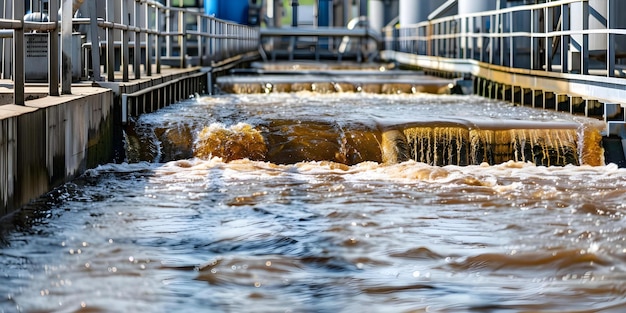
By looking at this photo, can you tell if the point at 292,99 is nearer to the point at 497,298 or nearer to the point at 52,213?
the point at 52,213

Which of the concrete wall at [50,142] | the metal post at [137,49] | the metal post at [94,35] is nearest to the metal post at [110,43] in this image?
the metal post at [94,35]

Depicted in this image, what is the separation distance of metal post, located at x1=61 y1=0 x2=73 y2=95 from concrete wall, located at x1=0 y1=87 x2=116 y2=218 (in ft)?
0.47

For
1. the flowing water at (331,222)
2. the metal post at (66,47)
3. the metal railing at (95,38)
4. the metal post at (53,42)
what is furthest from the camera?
the metal post at (66,47)

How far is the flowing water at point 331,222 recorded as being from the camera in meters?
5.39

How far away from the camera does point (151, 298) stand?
17.3ft

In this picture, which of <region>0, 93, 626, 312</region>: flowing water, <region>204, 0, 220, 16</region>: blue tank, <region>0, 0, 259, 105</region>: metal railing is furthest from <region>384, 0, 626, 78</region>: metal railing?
<region>204, 0, 220, 16</region>: blue tank

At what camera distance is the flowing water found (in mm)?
5391

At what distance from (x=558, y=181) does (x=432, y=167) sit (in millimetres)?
1188

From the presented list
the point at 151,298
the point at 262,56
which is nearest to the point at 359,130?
the point at 151,298

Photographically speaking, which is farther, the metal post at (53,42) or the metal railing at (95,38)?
the metal post at (53,42)

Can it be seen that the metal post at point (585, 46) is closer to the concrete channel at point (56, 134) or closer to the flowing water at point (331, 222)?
the flowing water at point (331, 222)

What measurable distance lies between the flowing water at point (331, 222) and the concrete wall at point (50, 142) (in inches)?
6.0

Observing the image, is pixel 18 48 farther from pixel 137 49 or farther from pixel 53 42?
pixel 137 49

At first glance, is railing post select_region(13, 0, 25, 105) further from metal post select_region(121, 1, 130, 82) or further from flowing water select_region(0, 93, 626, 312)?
metal post select_region(121, 1, 130, 82)
